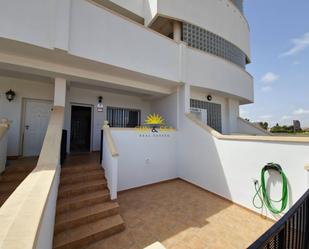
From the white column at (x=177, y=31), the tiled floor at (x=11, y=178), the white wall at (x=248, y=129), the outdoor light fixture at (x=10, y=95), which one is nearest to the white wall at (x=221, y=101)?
the white wall at (x=248, y=129)

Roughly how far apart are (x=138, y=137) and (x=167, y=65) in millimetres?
2890

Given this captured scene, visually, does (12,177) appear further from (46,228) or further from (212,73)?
(212,73)

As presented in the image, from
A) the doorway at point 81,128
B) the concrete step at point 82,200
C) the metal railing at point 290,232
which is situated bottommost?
the concrete step at point 82,200

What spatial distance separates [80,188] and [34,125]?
363 centimetres

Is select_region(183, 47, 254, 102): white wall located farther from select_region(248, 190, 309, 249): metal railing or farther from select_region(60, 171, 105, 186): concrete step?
select_region(248, 190, 309, 249): metal railing

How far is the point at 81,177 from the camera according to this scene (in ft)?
12.5

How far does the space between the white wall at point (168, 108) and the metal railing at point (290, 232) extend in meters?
4.87

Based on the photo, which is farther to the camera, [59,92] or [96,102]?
[96,102]

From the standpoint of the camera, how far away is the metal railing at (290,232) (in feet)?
3.23

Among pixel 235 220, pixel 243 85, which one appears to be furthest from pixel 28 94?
pixel 243 85

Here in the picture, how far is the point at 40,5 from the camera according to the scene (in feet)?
11.4

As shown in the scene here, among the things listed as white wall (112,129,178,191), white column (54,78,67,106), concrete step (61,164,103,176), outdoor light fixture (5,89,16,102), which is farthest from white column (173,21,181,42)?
outdoor light fixture (5,89,16,102)

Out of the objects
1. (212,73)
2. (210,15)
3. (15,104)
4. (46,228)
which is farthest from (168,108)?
(46,228)

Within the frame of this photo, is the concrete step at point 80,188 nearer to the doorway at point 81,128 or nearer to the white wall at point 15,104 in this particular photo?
the white wall at point 15,104
